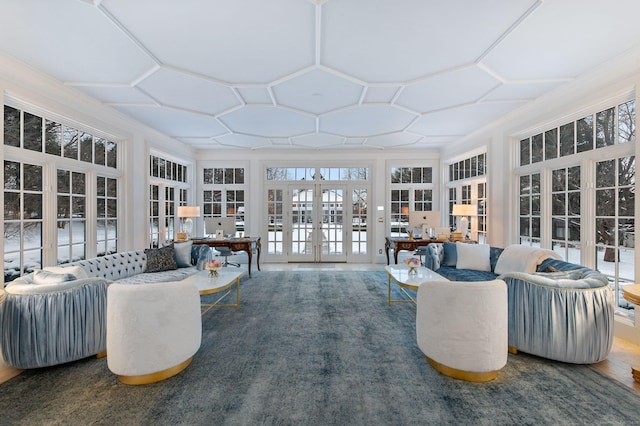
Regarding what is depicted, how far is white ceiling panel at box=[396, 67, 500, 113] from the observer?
130 inches

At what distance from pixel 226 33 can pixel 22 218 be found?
3124 mm

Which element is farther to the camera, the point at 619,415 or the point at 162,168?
the point at 162,168

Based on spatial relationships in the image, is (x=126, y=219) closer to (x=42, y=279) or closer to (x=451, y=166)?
(x=42, y=279)

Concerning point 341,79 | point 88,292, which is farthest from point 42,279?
point 341,79

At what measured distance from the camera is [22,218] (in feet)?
10.8

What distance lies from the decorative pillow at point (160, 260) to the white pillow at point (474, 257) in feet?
14.9

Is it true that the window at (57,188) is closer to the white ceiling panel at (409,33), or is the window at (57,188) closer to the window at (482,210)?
the white ceiling panel at (409,33)

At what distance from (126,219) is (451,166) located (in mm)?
6878

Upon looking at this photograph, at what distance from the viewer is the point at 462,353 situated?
2229 millimetres

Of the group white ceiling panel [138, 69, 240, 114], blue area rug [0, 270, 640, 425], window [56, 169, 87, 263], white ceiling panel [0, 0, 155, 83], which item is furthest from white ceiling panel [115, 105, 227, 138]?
blue area rug [0, 270, 640, 425]

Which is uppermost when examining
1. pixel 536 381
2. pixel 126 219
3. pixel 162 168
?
pixel 162 168

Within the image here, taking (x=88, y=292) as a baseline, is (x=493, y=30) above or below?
above

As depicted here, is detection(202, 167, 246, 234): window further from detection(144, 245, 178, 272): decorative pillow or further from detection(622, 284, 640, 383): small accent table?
detection(622, 284, 640, 383): small accent table

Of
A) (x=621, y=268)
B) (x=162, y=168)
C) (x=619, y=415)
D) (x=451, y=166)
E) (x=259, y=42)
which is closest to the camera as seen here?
(x=619, y=415)
